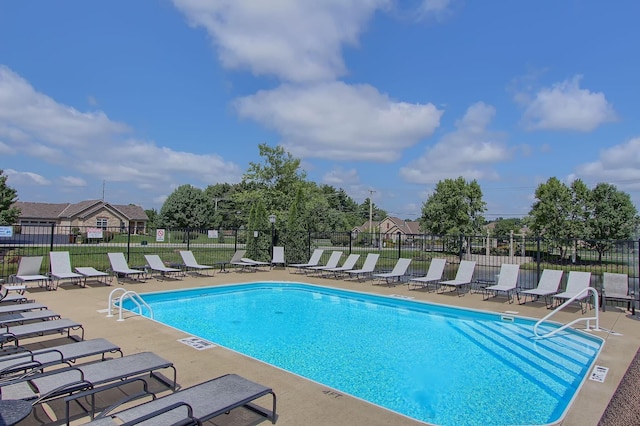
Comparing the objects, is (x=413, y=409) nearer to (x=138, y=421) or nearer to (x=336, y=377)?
(x=336, y=377)

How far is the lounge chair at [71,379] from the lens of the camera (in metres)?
3.21

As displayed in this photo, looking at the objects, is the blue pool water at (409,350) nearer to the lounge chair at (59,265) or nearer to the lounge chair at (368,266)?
the lounge chair at (368,266)

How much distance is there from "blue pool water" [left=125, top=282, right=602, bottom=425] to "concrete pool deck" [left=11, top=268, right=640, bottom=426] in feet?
1.59

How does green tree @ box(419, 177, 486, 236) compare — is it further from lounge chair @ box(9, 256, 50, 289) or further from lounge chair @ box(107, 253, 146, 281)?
lounge chair @ box(9, 256, 50, 289)

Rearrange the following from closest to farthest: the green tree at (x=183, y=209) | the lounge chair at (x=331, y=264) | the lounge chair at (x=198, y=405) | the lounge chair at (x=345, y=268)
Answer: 1. the lounge chair at (x=198, y=405)
2. the lounge chair at (x=345, y=268)
3. the lounge chair at (x=331, y=264)
4. the green tree at (x=183, y=209)

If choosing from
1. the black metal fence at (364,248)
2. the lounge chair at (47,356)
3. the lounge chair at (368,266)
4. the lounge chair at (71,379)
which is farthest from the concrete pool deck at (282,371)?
the lounge chair at (368,266)

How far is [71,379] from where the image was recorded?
3.48m

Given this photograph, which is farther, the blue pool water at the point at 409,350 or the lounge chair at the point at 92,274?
the lounge chair at the point at 92,274

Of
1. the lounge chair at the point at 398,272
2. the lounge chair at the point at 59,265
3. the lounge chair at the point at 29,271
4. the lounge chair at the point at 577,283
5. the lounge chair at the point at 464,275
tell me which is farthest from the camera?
the lounge chair at the point at 398,272

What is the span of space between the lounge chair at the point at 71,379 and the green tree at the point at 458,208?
39241 millimetres

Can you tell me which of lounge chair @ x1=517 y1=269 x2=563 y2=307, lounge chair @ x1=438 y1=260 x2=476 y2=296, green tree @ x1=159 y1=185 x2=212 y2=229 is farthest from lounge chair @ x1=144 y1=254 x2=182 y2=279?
green tree @ x1=159 y1=185 x2=212 y2=229

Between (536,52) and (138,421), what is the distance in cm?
1521

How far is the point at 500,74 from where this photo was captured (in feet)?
48.8

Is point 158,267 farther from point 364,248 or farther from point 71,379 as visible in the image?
point 364,248
